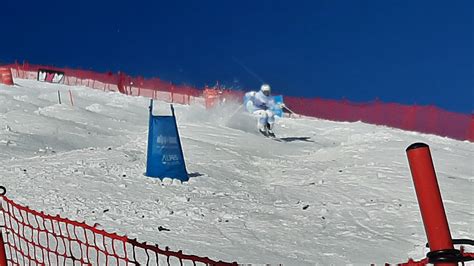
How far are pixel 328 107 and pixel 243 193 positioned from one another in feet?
72.7

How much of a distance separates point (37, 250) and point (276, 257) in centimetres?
219

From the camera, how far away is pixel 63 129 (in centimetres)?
1584

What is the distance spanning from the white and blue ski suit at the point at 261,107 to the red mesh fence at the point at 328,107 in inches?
351

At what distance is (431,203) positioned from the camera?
202 centimetres

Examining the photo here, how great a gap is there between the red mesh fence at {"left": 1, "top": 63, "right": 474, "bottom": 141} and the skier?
889 cm

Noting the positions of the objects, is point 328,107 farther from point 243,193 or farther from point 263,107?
point 243,193

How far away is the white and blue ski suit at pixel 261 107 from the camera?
19.1 meters

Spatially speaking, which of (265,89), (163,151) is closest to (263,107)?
(265,89)

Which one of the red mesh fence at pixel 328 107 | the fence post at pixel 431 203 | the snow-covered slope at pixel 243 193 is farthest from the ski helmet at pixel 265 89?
the fence post at pixel 431 203

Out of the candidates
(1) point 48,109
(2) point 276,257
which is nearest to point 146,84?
(1) point 48,109

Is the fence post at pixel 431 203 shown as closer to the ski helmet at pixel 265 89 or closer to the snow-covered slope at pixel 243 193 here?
the snow-covered slope at pixel 243 193

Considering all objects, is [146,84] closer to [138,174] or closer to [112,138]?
[112,138]

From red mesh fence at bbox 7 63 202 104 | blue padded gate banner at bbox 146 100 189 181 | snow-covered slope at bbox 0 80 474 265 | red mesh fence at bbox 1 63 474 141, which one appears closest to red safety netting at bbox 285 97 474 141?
red mesh fence at bbox 1 63 474 141

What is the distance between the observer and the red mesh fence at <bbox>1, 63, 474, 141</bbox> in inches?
1044
